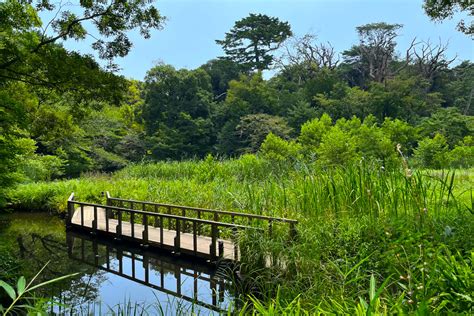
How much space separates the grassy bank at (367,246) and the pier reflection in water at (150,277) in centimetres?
86

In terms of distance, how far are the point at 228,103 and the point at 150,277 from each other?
69.4ft

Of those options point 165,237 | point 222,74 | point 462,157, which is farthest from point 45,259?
point 222,74

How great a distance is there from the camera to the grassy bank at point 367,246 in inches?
86.0

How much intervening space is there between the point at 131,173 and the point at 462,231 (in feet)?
45.4

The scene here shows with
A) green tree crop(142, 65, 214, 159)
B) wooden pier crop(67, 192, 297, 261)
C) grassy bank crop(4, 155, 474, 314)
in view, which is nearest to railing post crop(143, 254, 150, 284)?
wooden pier crop(67, 192, 297, 261)

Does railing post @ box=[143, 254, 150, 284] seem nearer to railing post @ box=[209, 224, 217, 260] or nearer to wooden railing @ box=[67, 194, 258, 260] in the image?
wooden railing @ box=[67, 194, 258, 260]

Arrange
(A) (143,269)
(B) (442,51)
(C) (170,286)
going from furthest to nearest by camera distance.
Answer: (B) (442,51) → (A) (143,269) → (C) (170,286)

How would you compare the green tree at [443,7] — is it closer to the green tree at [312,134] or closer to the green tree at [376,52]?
the green tree at [312,134]

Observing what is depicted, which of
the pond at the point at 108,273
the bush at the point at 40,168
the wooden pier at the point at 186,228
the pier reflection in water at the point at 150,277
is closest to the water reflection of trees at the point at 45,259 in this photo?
the pond at the point at 108,273

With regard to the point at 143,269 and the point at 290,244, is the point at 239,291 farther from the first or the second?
the point at 143,269

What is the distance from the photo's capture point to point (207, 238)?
7.80 meters

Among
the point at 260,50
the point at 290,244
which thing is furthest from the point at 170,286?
the point at 260,50

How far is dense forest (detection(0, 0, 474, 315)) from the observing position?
3.50m

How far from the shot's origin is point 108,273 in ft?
23.9
